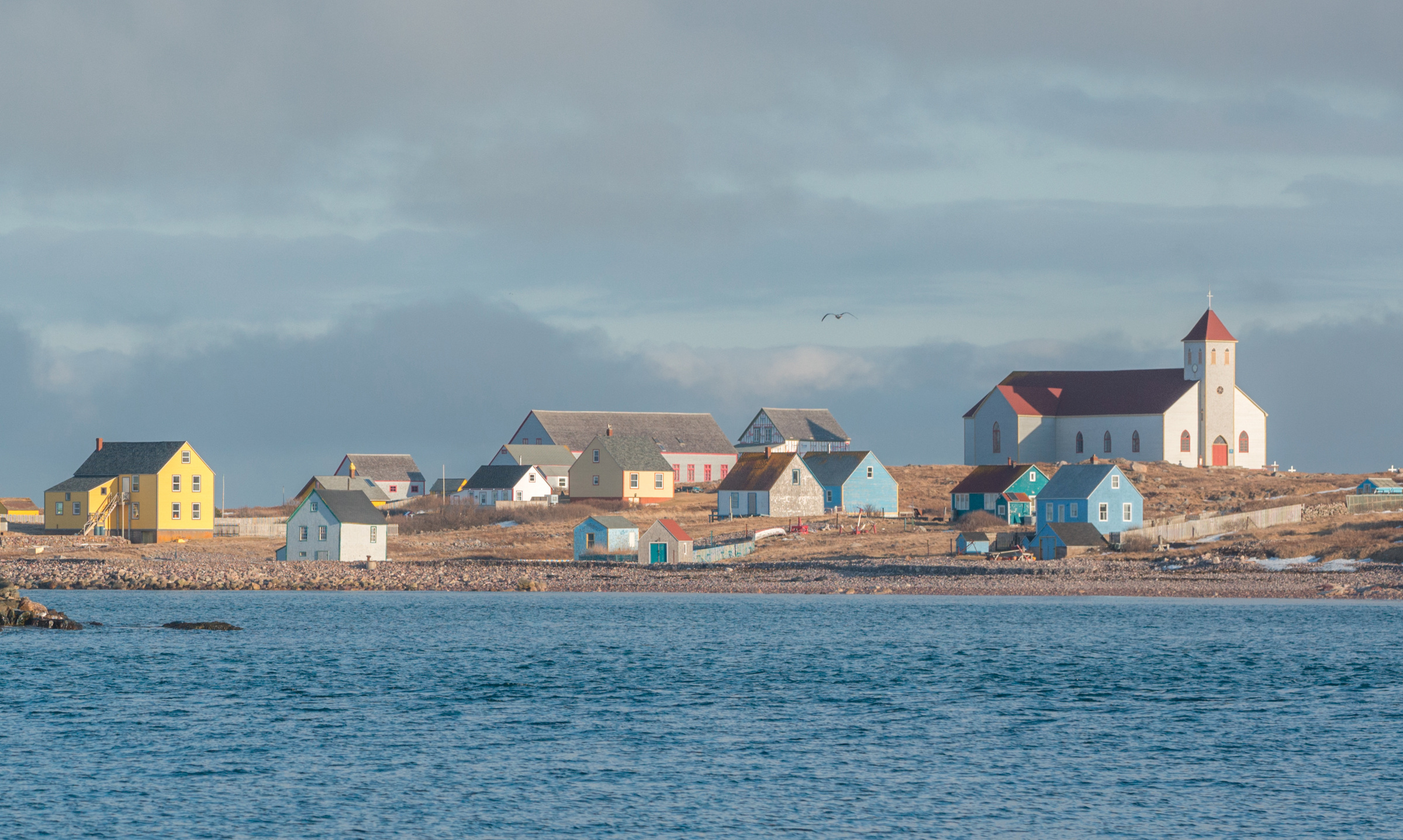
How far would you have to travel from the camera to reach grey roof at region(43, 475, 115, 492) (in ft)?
285

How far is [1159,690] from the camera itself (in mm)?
38250

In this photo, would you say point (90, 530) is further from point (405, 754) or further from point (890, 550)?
point (405, 754)

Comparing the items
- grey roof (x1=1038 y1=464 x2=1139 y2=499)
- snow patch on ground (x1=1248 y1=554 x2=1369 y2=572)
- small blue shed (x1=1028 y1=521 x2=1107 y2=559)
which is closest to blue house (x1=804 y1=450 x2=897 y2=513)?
grey roof (x1=1038 y1=464 x2=1139 y2=499)

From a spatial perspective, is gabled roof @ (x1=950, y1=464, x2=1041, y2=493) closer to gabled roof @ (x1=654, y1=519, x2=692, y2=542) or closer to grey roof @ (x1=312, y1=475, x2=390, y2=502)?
gabled roof @ (x1=654, y1=519, x2=692, y2=542)

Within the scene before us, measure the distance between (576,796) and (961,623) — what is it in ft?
116

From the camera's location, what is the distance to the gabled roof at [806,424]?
133000 millimetres

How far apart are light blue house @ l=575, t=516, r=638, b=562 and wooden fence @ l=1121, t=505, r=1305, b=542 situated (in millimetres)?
25638

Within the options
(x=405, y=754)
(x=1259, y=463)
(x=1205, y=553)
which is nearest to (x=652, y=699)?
(x=405, y=754)

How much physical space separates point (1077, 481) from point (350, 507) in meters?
38.5

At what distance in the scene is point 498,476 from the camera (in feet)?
387

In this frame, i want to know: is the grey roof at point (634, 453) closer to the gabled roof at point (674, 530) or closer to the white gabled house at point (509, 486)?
the white gabled house at point (509, 486)

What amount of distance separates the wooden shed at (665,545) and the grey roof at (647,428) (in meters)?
47.2

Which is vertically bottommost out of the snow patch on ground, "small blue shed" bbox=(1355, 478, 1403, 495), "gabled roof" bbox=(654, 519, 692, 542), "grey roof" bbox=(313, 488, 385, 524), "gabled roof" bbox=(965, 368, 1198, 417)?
the snow patch on ground

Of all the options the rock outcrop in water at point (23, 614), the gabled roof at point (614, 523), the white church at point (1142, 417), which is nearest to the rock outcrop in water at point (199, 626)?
the rock outcrop in water at point (23, 614)
